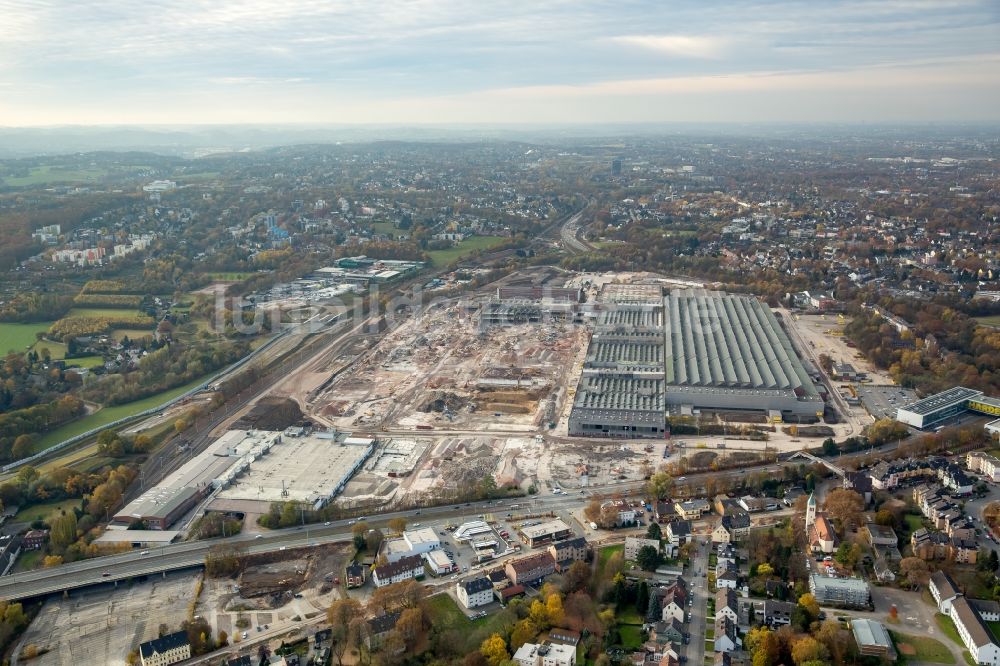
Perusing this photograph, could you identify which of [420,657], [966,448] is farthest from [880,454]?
[420,657]

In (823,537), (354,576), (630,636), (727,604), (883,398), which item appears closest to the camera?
(630,636)

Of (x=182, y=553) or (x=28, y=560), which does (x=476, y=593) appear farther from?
(x=28, y=560)

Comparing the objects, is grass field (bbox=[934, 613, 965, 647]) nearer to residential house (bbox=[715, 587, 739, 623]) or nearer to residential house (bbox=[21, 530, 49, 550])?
residential house (bbox=[715, 587, 739, 623])

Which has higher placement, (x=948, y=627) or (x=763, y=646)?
(x=763, y=646)

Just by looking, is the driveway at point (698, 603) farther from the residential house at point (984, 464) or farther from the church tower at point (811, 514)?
Answer: the residential house at point (984, 464)

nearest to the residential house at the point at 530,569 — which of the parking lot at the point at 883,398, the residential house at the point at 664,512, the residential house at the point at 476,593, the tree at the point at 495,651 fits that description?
the residential house at the point at 476,593

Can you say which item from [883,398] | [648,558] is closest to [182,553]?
[648,558]
